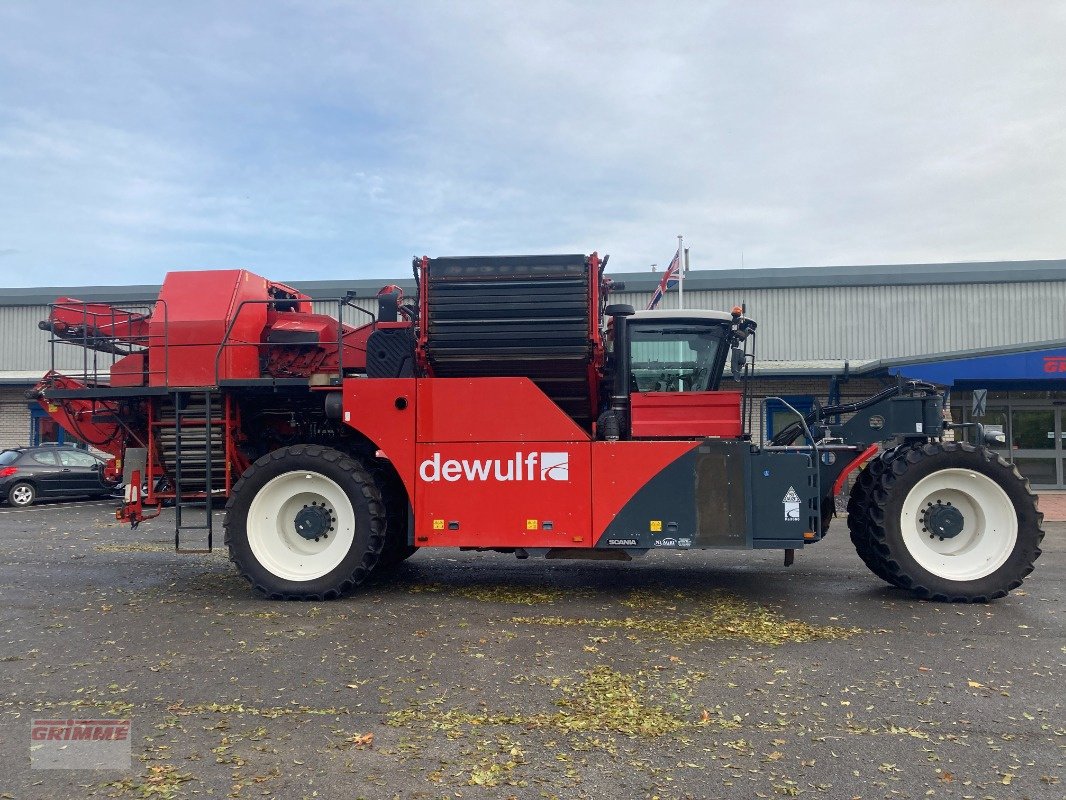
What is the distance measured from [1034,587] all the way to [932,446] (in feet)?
7.02

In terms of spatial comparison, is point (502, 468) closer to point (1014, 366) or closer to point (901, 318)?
point (1014, 366)

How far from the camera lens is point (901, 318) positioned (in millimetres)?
20141

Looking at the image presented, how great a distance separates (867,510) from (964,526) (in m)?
0.87

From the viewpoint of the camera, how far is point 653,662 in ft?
17.7

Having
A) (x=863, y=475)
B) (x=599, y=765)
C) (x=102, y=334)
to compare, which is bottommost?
(x=599, y=765)

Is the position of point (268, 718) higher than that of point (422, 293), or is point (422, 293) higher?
point (422, 293)

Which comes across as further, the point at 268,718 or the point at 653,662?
the point at 653,662

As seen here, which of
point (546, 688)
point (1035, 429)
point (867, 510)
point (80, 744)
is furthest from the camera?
point (1035, 429)

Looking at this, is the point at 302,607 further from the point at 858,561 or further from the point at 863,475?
the point at 858,561

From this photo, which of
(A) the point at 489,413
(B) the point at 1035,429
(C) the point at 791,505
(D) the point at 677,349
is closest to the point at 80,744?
(A) the point at 489,413

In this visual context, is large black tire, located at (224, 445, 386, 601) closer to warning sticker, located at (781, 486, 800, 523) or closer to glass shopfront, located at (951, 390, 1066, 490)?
warning sticker, located at (781, 486, 800, 523)

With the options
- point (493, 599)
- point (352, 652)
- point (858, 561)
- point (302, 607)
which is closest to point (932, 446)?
point (858, 561)

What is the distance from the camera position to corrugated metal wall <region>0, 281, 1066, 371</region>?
65.5ft

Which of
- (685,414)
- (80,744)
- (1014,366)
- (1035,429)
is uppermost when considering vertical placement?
(1014,366)
